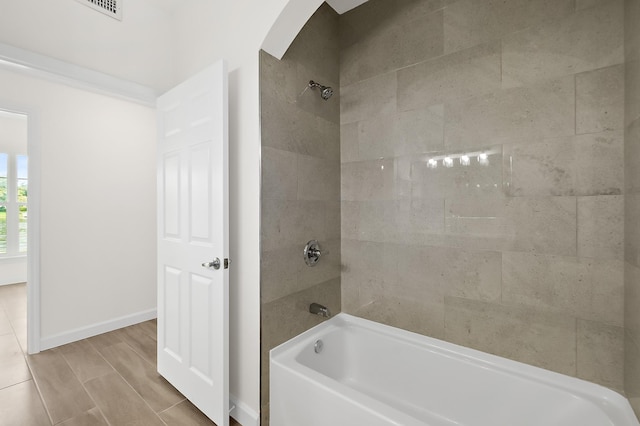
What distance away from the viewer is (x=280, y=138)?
170cm

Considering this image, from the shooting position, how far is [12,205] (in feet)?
15.7

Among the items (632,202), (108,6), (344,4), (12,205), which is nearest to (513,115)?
(632,202)

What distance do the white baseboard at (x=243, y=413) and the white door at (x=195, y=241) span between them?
0.42ft

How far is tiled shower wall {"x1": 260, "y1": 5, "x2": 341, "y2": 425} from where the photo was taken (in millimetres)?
1630

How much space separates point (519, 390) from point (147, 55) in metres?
3.16

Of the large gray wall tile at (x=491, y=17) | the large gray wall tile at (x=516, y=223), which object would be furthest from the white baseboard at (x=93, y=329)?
the large gray wall tile at (x=491, y=17)

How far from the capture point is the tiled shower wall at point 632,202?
112cm

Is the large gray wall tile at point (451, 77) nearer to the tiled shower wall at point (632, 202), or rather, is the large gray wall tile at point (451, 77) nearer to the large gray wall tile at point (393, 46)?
the large gray wall tile at point (393, 46)

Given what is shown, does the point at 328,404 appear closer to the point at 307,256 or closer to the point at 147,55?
the point at 307,256

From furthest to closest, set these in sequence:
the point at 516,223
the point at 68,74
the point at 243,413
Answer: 1. the point at 68,74
2. the point at 243,413
3. the point at 516,223

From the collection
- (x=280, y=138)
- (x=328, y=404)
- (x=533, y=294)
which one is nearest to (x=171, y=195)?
(x=280, y=138)

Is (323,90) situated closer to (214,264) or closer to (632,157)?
(214,264)

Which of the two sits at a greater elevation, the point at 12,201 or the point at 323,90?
the point at 323,90

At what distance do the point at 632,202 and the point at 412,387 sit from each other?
142cm
